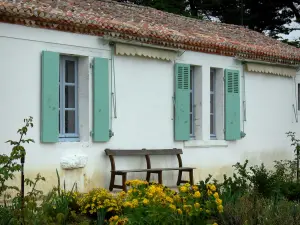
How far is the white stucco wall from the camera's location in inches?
481

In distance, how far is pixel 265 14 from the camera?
35031 millimetres

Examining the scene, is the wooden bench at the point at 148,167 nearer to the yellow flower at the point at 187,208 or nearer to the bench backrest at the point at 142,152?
the bench backrest at the point at 142,152

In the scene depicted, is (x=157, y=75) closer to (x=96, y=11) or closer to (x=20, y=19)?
(x=96, y=11)

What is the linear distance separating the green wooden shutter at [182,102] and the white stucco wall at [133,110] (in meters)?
0.14

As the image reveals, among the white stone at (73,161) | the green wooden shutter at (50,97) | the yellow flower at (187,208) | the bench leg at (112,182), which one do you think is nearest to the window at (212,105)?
the bench leg at (112,182)

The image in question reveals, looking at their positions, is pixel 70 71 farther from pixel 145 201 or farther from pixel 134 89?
pixel 145 201

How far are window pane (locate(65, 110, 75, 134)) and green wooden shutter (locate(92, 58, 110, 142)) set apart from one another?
44 cm

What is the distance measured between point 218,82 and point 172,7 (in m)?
14.3

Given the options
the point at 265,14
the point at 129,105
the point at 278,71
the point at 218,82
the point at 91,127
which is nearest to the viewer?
the point at 91,127

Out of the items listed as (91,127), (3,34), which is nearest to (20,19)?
(3,34)

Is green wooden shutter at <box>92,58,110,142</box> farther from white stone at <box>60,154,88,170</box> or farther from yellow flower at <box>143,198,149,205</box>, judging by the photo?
yellow flower at <box>143,198,149,205</box>

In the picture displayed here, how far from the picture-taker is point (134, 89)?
14586 mm

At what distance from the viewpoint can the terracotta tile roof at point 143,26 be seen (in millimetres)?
12430

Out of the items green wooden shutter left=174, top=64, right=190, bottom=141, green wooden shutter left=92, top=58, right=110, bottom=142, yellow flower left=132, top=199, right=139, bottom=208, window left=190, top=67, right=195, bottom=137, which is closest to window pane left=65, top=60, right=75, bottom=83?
green wooden shutter left=92, top=58, right=110, bottom=142
